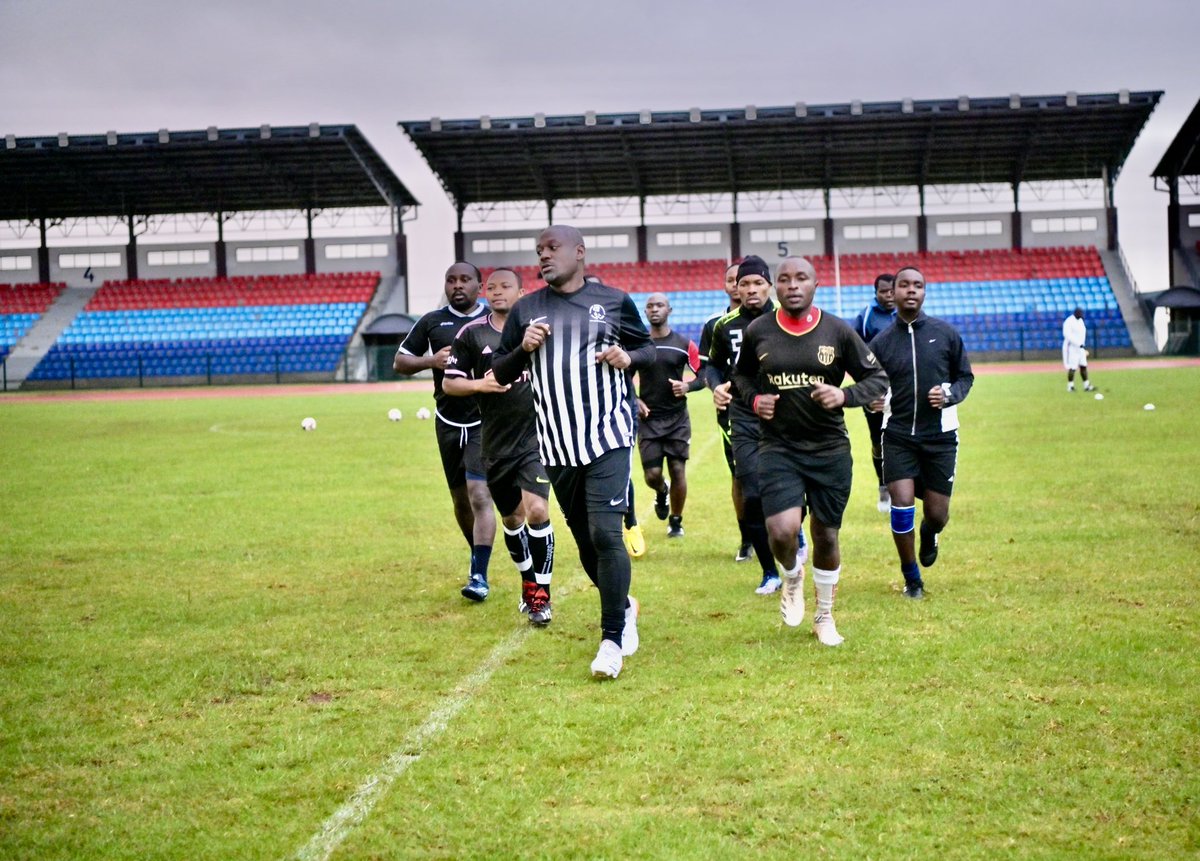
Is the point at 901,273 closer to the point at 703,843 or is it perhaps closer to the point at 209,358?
the point at 703,843

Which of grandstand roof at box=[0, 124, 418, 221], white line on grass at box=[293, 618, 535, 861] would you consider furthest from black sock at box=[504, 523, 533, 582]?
grandstand roof at box=[0, 124, 418, 221]

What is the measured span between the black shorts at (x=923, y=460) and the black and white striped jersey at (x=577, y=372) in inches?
95.7

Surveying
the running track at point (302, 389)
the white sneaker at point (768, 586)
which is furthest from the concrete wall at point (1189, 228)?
the white sneaker at point (768, 586)

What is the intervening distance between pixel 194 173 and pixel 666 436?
4835 cm

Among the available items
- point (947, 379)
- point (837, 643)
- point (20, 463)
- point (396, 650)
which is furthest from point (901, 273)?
point (20, 463)

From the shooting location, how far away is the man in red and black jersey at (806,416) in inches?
275

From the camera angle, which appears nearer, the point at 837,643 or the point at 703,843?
the point at 703,843

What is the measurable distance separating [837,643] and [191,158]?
5090cm

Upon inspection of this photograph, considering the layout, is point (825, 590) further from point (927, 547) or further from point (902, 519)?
point (927, 547)

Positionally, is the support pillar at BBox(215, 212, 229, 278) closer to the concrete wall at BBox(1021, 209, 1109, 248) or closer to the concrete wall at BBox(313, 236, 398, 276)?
the concrete wall at BBox(313, 236, 398, 276)

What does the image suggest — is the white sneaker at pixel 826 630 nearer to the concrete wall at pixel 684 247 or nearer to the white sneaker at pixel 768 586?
the white sneaker at pixel 768 586

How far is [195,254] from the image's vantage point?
6016 cm

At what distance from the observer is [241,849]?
4160mm

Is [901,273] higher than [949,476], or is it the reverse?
[901,273]
